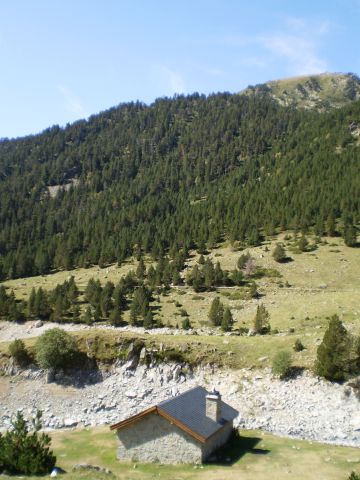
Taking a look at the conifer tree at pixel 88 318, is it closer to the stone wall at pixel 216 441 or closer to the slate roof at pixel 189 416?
the slate roof at pixel 189 416

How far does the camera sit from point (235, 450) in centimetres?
2631

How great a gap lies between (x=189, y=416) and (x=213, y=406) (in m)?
1.77

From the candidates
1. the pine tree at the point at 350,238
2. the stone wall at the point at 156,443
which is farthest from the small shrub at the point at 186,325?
the pine tree at the point at 350,238

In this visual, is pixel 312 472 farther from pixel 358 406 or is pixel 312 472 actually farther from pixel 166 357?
pixel 166 357

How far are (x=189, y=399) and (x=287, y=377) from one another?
10599 millimetres

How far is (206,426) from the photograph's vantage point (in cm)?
2533

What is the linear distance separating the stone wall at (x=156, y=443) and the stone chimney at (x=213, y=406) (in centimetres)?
236

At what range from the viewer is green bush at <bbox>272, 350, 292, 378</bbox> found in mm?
34469

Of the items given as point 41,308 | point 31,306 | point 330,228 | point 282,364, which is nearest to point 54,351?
point 282,364

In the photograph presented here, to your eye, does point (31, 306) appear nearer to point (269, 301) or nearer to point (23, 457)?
point (269, 301)

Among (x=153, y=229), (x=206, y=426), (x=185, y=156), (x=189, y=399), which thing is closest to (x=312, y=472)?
(x=206, y=426)

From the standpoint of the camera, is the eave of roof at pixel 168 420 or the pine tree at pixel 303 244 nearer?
the eave of roof at pixel 168 420

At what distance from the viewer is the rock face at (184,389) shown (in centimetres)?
3075

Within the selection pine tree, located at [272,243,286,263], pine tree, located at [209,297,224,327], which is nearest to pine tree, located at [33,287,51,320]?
pine tree, located at [209,297,224,327]
